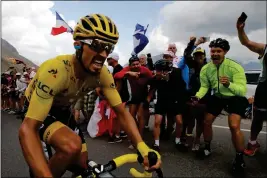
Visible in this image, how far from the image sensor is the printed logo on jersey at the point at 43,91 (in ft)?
7.45

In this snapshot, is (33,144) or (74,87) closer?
(33,144)

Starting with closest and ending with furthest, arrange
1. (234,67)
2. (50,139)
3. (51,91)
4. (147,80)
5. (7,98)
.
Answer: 1. (51,91)
2. (50,139)
3. (234,67)
4. (147,80)
5. (7,98)

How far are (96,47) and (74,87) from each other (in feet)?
1.61

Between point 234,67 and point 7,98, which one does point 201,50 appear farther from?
point 7,98

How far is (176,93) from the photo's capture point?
20.3ft

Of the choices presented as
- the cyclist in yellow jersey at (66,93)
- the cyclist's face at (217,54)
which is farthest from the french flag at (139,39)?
the cyclist in yellow jersey at (66,93)

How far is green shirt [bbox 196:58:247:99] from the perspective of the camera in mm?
4875

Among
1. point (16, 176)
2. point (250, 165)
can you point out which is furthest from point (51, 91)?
point (250, 165)

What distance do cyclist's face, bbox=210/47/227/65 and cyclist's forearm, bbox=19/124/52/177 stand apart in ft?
12.2

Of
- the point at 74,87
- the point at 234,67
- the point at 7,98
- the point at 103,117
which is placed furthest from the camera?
the point at 7,98

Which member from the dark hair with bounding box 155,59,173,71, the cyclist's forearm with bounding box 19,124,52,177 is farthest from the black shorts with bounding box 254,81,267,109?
the cyclist's forearm with bounding box 19,124,52,177

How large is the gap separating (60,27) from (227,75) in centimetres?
350

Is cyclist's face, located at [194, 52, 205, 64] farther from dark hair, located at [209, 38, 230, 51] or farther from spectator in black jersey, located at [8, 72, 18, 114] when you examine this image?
spectator in black jersey, located at [8, 72, 18, 114]

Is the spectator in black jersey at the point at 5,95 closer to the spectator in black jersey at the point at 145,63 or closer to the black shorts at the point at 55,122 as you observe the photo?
the spectator in black jersey at the point at 145,63
